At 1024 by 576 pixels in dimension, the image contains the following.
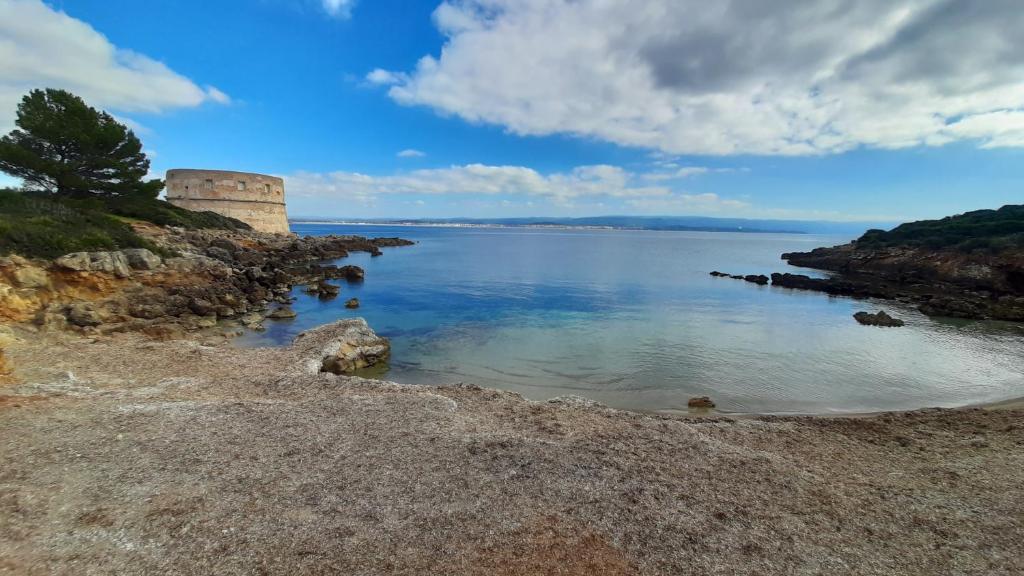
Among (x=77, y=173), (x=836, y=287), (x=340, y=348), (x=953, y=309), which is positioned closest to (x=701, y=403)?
(x=340, y=348)

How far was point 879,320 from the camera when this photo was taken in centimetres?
2136

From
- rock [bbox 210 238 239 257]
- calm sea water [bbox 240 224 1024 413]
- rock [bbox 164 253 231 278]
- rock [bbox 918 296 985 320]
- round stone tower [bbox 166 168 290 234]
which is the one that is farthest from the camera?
round stone tower [bbox 166 168 290 234]

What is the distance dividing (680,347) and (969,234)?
135ft

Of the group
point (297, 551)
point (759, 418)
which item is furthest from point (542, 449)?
point (759, 418)

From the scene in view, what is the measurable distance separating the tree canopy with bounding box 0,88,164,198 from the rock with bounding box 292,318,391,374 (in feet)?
76.1

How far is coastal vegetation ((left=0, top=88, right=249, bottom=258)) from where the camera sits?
1855 centimetres

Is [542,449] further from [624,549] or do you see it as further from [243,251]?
[243,251]

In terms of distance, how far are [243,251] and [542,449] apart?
3367 centimetres

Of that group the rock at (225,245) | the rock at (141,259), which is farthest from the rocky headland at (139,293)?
the rock at (225,245)

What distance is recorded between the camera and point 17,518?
4758mm

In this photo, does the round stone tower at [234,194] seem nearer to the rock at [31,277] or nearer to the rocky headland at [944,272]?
the rock at [31,277]

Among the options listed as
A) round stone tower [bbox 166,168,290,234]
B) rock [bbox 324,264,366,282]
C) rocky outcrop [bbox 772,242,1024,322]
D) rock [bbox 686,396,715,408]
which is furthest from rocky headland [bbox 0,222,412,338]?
rocky outcrop [bbox 772,242,1024,322]

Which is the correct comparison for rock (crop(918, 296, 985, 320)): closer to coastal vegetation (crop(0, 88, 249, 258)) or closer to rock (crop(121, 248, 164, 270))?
rock (crop(121, 248, 164, 270))

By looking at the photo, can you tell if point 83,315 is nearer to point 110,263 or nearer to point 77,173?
point 110,263
